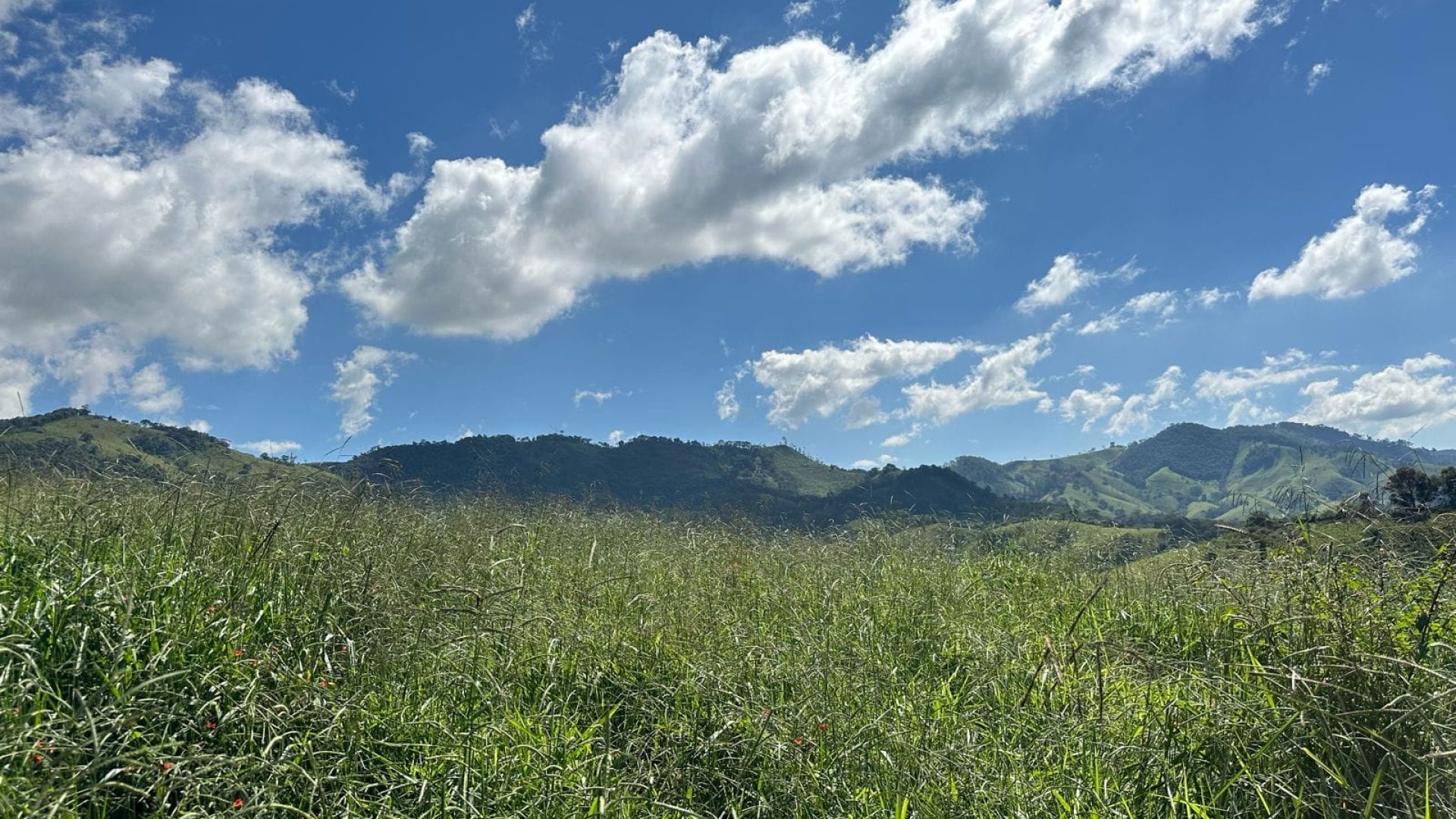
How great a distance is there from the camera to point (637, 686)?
5.35 m

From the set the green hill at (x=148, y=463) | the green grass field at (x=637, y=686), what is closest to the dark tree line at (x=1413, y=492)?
the green grass field at (x=637, y=686)

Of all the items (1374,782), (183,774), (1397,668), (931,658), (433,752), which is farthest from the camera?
(931,658)

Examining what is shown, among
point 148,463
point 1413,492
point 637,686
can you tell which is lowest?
point 637,686

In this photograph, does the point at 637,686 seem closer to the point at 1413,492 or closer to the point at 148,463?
the point at 148,463

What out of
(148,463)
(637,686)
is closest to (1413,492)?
(637,686)

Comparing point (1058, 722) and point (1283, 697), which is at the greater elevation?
point (1283, 697)

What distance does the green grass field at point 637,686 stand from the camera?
3219mm

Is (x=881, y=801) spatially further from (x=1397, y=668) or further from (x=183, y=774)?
(x=183, y=774)

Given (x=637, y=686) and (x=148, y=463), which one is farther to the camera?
(x=148, y=463)

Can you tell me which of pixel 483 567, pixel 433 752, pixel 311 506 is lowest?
pixel 433 752

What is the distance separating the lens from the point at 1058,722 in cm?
426

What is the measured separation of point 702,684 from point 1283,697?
11.0 ft

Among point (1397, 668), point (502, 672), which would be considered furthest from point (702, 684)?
point (1397, 668)

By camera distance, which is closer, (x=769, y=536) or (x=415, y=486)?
(x=415, y=486)
